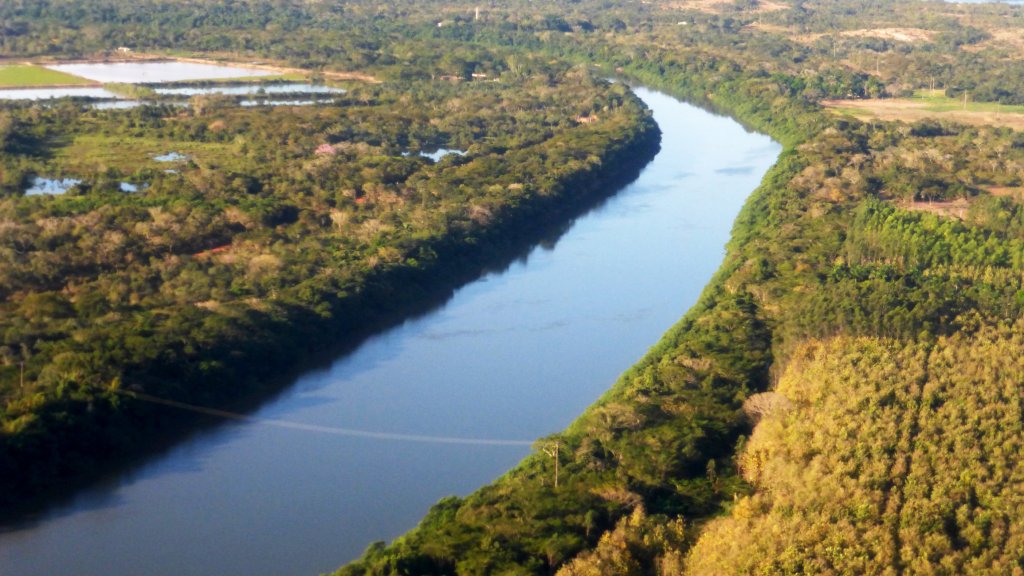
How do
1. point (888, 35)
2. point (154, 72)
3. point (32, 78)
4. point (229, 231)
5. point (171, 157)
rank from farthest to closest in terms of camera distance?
point (888, 35), point (154, 72), point (32, 78), point (171, 157), point (229, 231)

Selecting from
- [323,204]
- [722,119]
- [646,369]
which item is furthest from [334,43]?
[646,369]

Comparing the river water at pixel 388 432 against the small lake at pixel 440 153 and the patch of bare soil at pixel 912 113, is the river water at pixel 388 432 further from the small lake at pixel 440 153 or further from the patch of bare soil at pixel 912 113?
the patch of bare soil at pixel 912 113

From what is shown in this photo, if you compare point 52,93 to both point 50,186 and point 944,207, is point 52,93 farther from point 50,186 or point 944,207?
point 944,207

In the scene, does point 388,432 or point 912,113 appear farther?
point 912,113

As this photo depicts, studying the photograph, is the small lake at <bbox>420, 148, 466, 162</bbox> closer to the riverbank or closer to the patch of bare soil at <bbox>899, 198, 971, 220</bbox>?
the riverbank

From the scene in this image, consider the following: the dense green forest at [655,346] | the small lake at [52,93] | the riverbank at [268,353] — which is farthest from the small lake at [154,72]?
the riverbank at [268,353]

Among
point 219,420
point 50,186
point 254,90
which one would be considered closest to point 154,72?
point 254,90
